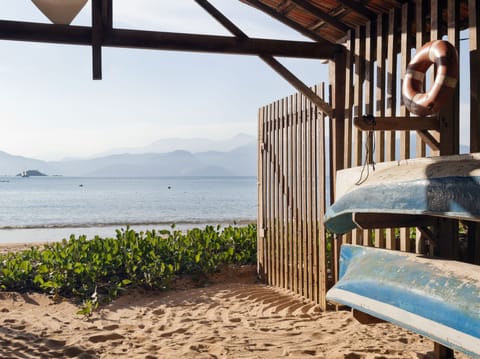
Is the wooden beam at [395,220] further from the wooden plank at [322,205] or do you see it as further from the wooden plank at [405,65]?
the wooden plank at [322,205]

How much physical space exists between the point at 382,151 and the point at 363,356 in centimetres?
207

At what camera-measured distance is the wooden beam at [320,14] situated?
638cm

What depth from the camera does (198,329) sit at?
5961mm

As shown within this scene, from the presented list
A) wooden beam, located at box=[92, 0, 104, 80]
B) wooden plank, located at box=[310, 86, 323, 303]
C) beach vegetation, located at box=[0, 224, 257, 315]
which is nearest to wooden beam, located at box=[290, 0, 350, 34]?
wooden plank, located at box=[310, 86, 323, 303]

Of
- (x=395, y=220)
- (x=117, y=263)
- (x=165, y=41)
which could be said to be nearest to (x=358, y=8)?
(x=165, y=41)

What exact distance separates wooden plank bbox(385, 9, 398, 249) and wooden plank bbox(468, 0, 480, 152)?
1.03 m

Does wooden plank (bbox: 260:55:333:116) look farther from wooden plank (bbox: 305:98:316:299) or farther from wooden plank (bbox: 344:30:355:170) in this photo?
wooden plank (bbox: 305:98:316:299)

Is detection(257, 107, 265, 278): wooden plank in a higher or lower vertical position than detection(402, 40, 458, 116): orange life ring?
lower

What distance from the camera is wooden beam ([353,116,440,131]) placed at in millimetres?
4246

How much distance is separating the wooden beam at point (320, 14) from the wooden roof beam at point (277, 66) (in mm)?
669

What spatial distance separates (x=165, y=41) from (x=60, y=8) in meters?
1.12

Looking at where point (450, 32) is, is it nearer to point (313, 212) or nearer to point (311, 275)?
point (313, 212)

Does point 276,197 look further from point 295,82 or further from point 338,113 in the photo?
point 295,82

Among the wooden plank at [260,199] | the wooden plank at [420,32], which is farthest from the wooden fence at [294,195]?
the wooden plank at [420,32]
